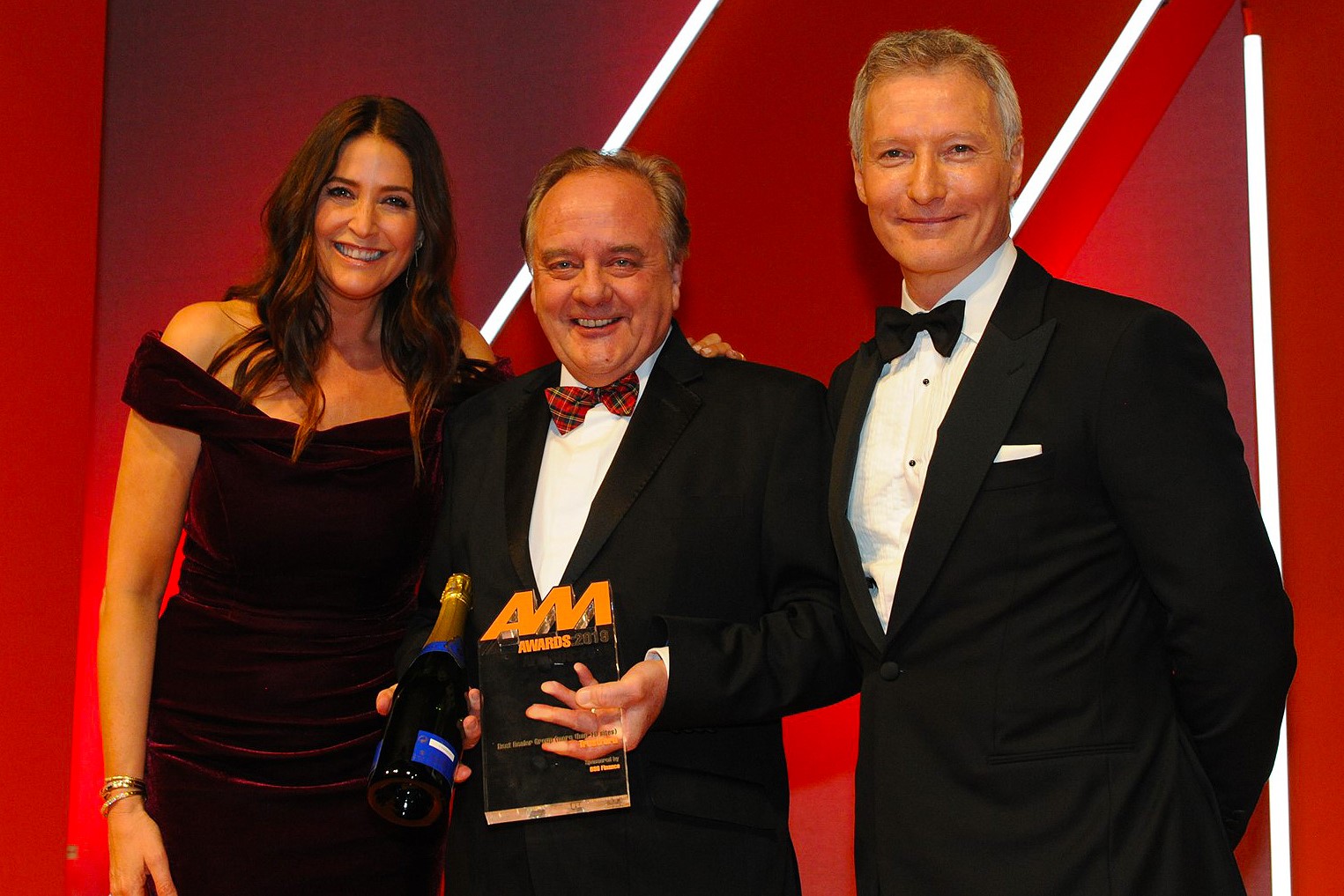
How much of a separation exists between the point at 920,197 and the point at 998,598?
0.60 metres

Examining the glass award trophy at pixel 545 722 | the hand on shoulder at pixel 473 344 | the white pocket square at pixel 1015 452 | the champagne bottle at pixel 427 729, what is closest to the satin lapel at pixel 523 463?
the champagne bottle at pixel 427 729

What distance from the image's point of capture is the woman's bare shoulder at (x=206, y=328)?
2.42m

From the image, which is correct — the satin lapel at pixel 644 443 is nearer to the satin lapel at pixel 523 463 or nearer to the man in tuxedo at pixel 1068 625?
the satin lapel at pixel 523 463

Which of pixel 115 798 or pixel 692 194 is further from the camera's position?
pixel 692 194

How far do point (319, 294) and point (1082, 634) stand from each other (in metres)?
1.67

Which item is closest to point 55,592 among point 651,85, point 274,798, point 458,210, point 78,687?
point 78,687

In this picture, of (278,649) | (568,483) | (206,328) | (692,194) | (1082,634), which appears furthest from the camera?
(692,194)

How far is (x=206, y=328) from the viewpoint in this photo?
8.03ft

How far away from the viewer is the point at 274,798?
2.29 meters

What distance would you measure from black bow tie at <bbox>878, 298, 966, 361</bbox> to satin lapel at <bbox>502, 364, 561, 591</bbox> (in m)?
0.61

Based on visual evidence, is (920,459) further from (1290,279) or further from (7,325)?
(7,325)

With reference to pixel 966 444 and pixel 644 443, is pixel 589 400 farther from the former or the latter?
pixel 966 444

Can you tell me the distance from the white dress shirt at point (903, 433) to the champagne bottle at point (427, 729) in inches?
25.8

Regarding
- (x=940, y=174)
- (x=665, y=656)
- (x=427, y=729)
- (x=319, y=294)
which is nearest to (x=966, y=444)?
(x=940, y=174)
